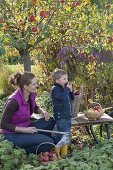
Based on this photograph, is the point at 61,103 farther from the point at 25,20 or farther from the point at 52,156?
the point at 25,20

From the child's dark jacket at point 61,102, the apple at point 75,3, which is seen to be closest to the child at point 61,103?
the child's dark jacket at point 61,102

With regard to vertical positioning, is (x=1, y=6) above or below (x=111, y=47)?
above

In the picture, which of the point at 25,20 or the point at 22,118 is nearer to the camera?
the point at 22,118

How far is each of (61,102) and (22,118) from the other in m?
0.54

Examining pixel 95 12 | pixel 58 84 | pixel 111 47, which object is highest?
pixel 95 12

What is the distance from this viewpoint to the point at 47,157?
179 inches

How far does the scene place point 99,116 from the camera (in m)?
5.18

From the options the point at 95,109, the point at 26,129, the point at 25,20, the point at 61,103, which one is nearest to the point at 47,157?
the point at 26,129

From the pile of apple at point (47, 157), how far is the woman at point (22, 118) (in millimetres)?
99

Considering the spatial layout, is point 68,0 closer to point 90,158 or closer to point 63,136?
point 63,136

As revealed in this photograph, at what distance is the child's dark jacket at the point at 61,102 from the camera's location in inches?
195

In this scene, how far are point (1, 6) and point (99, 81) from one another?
286 cm

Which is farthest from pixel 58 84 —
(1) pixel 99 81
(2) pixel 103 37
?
(1) pixel 99 81

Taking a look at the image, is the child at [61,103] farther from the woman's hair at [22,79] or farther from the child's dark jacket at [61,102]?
the woman's hair at [22,79]
